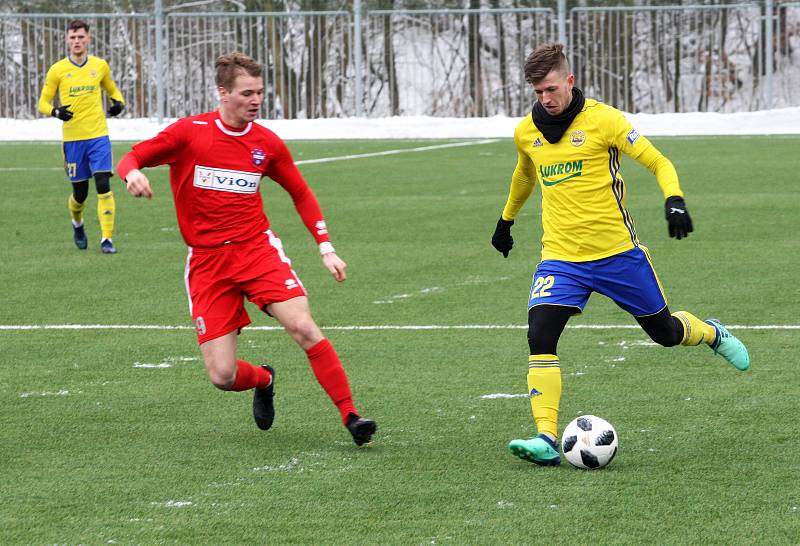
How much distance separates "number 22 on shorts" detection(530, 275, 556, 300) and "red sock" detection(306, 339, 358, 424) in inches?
36.1

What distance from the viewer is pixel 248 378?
6.79 metres

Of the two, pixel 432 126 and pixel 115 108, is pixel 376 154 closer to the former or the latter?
pixel 432 126

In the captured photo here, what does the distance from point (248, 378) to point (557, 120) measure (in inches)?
71.6

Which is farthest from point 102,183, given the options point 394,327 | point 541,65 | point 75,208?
point 541,65

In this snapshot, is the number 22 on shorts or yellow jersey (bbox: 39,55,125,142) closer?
the number 22 on shorts

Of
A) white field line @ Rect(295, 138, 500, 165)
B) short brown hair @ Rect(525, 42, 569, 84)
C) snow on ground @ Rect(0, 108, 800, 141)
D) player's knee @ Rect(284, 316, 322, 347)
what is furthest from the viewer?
snow on ground @ Rect(0, 108, 800, 141)

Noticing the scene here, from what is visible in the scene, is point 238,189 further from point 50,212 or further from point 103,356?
point 50,212

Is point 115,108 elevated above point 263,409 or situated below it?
above

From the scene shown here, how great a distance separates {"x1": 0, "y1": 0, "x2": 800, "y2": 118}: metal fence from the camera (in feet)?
99.2

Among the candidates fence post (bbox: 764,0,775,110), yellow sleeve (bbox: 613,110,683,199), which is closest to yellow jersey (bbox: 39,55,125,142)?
yellow sleeve (bbox: 613,110,683,199)

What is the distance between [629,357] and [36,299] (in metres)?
4.86

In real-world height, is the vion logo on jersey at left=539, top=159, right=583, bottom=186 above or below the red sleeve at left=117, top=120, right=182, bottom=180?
below

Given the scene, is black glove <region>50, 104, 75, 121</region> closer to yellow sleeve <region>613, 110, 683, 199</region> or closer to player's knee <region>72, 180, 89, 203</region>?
player's knee <region>72, 180, 89, 203</region>

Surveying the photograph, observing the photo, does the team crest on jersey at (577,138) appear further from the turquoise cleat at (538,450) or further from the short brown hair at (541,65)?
the turquoise cleat at (538,450)
